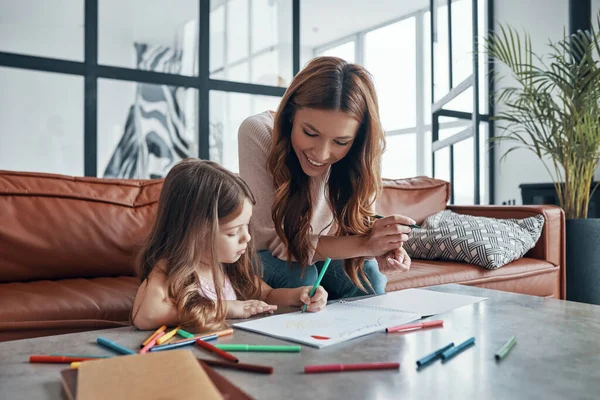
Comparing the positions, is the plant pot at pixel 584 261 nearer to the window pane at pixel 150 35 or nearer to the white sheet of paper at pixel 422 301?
the white sheet of paper at pixel 422 301

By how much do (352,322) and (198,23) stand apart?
3243 mm

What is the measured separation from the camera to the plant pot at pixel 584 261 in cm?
251

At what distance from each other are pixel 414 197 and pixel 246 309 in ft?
6.28

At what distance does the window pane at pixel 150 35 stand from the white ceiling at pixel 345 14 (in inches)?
128

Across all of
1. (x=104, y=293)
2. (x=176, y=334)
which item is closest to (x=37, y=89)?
(x=104, y=293)

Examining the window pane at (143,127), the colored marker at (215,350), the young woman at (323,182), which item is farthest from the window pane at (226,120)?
the colored marker at (215,350)

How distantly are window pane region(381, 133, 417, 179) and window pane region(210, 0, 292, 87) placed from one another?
3.58 metres

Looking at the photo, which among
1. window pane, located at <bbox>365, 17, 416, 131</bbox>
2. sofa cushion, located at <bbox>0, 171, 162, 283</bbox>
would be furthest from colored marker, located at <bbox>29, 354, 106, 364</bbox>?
window pane, located at <bbox>365, 17, 416, 131</bbox>

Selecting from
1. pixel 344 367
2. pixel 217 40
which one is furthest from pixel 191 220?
pixel 217 40

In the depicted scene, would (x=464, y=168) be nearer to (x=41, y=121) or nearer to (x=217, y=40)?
(x=217, y=40)

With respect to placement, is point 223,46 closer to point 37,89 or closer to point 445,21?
point 37,89

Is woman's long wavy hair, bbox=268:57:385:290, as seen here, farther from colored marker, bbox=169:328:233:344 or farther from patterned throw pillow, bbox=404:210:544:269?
patterned throw pillow, bbox=404:210:544:269

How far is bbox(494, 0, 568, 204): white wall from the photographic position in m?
4.38

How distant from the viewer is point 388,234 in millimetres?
1271
